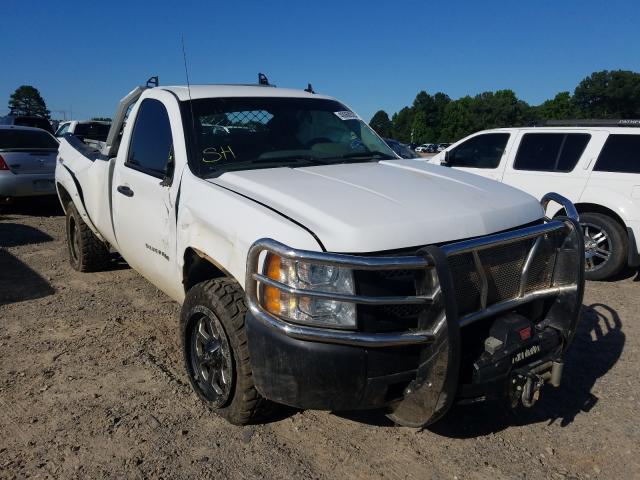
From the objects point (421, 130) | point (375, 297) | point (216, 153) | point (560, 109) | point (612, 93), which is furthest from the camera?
point (421, 130)

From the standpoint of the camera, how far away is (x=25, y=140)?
34.5 ft

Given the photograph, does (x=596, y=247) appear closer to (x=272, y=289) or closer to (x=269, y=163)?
(x=269, y=163)

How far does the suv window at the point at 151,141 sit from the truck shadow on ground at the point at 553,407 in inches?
84.8

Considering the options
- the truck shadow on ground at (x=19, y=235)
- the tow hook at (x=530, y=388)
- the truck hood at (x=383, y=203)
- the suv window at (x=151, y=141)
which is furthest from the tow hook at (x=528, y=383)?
the truck shadow on ground at (x=19, y=235)

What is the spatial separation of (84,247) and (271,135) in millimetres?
3096

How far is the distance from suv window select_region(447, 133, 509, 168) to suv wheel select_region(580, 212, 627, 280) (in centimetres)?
163

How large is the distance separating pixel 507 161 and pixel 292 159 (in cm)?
489

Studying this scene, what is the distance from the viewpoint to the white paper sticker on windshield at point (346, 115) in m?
4.49

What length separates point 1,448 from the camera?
2.98m

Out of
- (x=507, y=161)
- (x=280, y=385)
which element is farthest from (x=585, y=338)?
(x=507, y=161)

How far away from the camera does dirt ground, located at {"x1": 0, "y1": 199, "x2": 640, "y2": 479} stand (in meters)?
2.87

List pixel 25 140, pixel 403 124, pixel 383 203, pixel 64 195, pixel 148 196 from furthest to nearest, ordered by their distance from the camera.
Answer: pixel 403 124
pixel 25 140
pixel 64 195
pixel 148 196
pixel 383 203

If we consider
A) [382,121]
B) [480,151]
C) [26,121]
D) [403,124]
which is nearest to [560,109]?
[403,124]

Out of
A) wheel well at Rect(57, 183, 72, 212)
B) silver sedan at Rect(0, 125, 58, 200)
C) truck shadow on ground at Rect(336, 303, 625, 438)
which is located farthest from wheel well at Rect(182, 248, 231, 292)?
silver sedan at Rect(0, 125, 58, 200)
